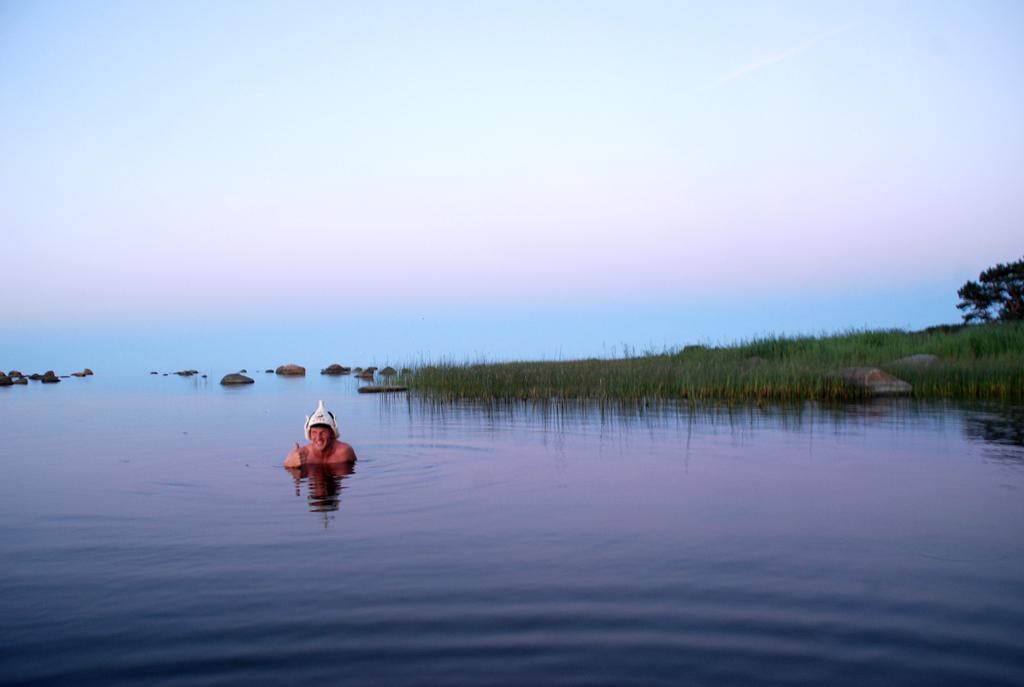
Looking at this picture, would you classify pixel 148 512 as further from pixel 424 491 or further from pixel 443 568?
pixel 443 568

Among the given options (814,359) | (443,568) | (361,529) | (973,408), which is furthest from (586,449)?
(814,359)

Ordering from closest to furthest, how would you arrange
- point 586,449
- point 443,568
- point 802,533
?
1. point 443,568
2. point 802,533
3. point 586,449

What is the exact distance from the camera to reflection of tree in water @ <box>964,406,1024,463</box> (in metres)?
12.6

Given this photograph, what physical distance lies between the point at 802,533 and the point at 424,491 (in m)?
4.56

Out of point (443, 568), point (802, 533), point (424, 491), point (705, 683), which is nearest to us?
point (705, 683)

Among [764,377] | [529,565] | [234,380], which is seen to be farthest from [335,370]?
[529,565]

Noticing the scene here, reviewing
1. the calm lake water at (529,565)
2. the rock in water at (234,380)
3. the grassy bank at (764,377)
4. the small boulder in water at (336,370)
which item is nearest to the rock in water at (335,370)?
the small boulder in water at (336,370)

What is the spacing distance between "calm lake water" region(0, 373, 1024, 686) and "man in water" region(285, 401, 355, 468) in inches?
16.5

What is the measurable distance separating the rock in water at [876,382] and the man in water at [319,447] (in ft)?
54.4

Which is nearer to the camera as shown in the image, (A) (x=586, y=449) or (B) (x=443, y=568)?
(B) (x=443, y=568)

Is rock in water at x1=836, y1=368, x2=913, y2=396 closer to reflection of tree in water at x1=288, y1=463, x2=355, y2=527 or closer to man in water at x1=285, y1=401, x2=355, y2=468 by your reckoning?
reflection of tree in water at x1=288, y1=463, x2=355, y2=527

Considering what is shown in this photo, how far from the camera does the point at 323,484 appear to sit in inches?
430

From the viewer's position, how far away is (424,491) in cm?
1033

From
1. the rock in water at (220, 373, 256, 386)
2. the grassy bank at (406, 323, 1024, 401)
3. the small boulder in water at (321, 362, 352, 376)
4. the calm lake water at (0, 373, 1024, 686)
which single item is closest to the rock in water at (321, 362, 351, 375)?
the small boulder in water at (321, 362, 352, 376)
